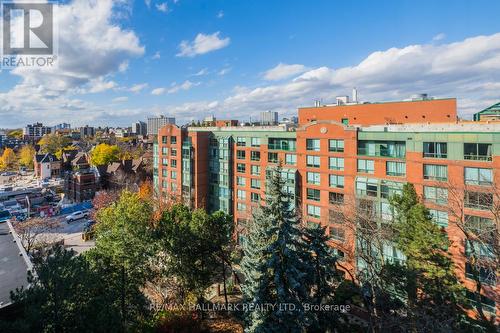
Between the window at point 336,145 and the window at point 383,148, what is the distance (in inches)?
74.0

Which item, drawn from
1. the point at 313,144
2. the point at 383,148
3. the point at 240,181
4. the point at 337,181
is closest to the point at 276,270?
the point at 337,181

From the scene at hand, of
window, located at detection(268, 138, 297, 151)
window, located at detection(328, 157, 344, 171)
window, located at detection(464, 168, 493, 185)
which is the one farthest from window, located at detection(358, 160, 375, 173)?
window, located at detection(268, 138, 297, 151)

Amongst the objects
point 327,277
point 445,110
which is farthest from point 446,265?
point 445,110

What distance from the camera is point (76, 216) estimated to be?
172 ft

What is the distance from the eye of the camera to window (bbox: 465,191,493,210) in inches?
850

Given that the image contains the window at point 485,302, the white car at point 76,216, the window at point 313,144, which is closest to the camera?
the window at point 485,302

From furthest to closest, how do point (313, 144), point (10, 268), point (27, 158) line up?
1. point (27, 158)
2. point (313, 144)
3. point (10, 268)

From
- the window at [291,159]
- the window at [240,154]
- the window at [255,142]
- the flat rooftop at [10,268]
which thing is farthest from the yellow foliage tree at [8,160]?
the window at [291,159]

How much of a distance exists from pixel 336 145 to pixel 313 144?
2801 mm

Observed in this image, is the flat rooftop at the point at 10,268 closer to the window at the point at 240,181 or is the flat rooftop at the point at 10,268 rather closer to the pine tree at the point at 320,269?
the pine tree at the point at 320,269

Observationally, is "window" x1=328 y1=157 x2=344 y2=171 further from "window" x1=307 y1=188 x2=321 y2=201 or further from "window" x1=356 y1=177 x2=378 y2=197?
"window" x1=307 y1=188 x2=321 y2=201

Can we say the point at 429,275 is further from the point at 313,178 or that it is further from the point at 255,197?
the point at 255,197

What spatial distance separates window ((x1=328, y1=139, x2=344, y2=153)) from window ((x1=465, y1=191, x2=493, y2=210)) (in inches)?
467

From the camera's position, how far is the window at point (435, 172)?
24.4m
